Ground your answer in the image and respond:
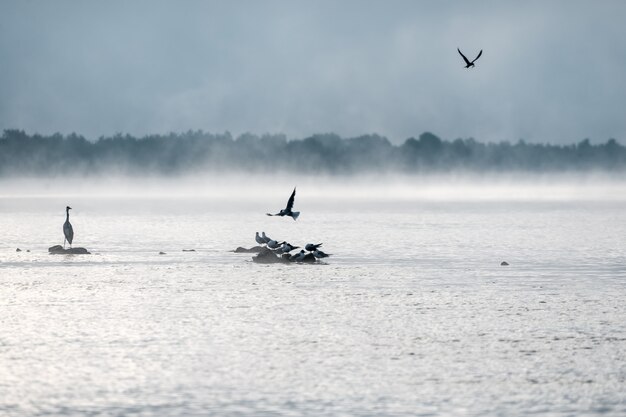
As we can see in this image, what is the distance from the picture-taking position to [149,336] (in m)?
21.3

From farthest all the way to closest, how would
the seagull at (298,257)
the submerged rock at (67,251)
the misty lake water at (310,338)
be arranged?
the submerged rock at (67,251), the seagull at (298,257), the misty lake water at (310,338)

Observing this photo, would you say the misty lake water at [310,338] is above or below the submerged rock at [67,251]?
below

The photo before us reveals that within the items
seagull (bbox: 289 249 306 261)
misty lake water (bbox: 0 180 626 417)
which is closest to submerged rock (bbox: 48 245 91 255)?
misty lake water (bbox: 0 180 626 417)

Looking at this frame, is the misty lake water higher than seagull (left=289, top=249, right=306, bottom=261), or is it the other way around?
seagull (left=289, top=249, right=306, bottom=261)

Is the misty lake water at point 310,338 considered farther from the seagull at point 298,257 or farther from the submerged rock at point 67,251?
the submerged rock at point 67,251

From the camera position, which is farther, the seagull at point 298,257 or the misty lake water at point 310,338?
the seagull at point 298,257

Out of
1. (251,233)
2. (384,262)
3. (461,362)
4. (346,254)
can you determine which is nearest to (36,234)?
(251,233)

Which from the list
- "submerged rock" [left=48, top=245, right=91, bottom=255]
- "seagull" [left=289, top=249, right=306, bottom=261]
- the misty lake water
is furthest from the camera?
"submerged rock" [left=48, top=245, right=91, bottom=255]

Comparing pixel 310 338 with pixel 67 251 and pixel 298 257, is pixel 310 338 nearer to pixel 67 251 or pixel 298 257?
pixel 298 257

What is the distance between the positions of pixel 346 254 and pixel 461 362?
26.4 metres

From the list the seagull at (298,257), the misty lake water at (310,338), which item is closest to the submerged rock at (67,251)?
the misty lake water at (310,338)

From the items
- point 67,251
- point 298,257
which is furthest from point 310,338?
point 67,251

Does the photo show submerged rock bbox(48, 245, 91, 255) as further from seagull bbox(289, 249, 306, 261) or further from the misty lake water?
seagull bbox(289, 249, 306, 261)

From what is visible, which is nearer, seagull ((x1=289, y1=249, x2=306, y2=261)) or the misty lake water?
the misty lake water
